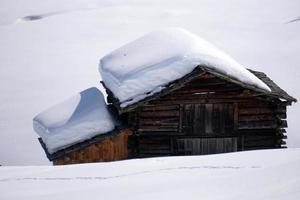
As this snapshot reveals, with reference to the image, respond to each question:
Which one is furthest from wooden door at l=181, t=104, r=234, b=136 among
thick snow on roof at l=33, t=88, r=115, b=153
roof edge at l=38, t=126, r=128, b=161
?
thick snow on roof at l=33, t=88, r=115, b=153

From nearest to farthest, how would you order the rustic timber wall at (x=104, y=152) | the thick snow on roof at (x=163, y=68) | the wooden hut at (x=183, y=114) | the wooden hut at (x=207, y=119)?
1. the thick snow on roof at (x=163, y=68)
2. the wooden hut at (x=183, y=114)
3. the wooden hut at (x=207, y=119)
4. the rustic timber wall at (x=104, y=152)

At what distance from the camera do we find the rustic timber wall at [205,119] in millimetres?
12891

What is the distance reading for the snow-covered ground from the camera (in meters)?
26.3

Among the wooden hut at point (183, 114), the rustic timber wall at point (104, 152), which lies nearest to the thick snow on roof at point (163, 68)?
the wooden hut at point (183, 114)

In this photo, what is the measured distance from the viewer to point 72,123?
13.5 m

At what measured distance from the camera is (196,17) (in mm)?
55562

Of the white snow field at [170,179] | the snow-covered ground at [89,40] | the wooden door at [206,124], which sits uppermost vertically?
the white snow field at [170,179]

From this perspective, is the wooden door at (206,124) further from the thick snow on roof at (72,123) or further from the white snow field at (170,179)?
the white snow field at (170,179)

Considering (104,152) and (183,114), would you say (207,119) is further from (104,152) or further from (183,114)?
(104,152)

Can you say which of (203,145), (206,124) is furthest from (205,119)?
(203,145)

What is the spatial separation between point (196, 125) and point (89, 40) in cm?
3482

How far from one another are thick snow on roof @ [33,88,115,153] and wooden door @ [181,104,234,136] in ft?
7.58

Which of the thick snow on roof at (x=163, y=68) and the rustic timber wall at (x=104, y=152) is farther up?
the thick snow on roof at (x=163, y=68)

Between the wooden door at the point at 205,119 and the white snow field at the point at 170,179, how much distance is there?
526 cm
